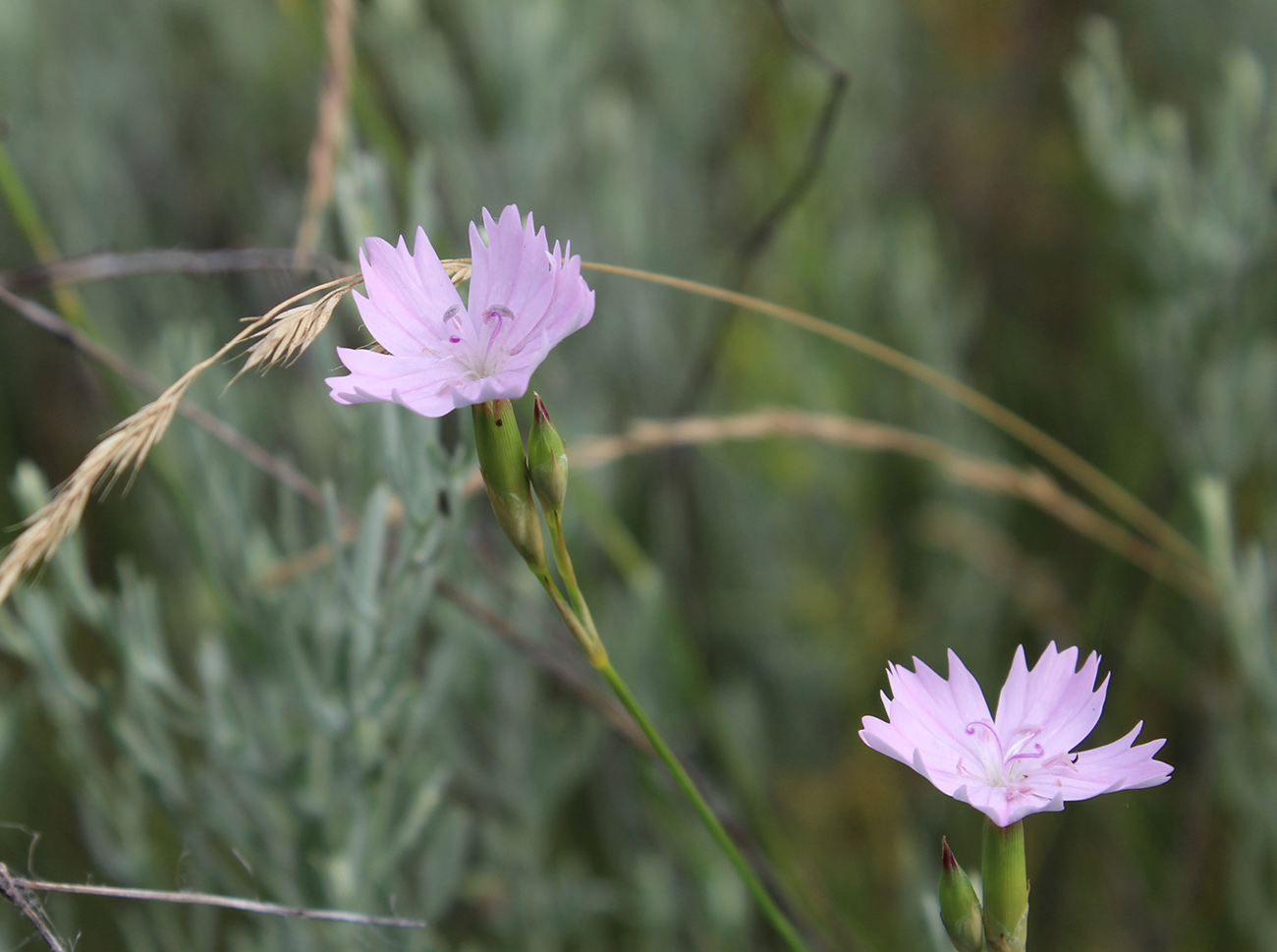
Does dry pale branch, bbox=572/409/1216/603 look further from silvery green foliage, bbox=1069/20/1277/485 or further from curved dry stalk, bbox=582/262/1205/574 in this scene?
silvery green foliage, bbox=1069/20/1277/485

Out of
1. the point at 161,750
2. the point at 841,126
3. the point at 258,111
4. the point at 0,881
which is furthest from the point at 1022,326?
the point at 0,881

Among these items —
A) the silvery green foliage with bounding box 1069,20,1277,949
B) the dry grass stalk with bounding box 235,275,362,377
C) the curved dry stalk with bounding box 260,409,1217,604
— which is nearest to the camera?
the dry grass stalk with bounding box 235,275,362,377

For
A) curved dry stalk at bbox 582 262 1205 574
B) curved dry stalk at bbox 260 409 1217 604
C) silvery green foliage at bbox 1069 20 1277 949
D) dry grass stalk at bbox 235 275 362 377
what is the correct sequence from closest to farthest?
dry grass stalk at bbox 235 275 362 377 < curved dry stalk at bbox 582 262 1205 574 < curved dry stalk at bbox 260 409 1217 604 < silvery green foliage at bbox 1069 20 1277 949

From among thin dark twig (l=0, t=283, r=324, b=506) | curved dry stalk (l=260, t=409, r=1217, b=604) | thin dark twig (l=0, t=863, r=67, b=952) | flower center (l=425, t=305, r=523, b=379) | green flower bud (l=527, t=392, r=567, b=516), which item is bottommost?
thin dark twig (l=0, t=863, r=67, b=952)

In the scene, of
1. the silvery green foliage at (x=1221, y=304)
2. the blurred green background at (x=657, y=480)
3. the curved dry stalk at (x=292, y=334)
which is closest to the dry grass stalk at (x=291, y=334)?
the curved dry stalk at (x=292, y=334)

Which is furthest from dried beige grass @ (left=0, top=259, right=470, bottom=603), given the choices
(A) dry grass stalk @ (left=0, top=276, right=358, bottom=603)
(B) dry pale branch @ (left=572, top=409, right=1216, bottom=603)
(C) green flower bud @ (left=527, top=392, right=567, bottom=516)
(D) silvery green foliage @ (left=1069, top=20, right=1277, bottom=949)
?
(D) silvery green foliage @ (left=1069, top=20, right=1277, bottom=949)
